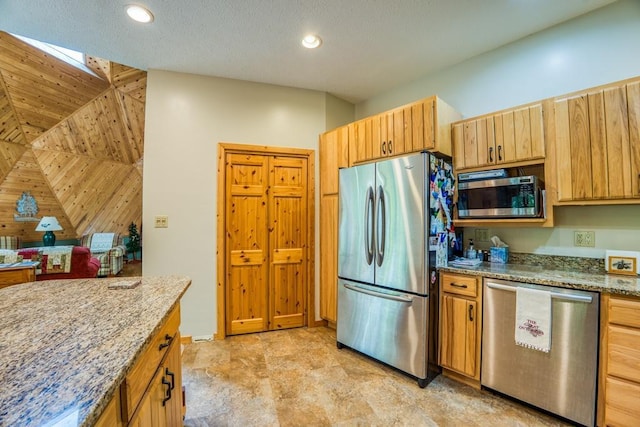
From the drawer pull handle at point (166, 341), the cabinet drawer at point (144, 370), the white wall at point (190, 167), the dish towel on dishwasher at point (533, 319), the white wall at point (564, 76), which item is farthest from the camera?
the white wall at point (190, 167)

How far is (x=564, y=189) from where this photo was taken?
80.4 inches

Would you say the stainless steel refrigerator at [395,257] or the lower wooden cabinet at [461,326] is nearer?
the lower wooden cabinet at [461,326]

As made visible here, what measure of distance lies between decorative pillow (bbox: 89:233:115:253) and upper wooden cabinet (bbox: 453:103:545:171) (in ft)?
24.6

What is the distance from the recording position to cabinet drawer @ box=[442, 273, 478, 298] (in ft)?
7.02

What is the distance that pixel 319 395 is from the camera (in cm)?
212

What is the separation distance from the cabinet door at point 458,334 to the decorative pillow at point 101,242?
7.30m

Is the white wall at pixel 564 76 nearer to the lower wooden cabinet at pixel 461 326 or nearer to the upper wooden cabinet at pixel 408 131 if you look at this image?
the upper wooden cabinet at pixel 408 131

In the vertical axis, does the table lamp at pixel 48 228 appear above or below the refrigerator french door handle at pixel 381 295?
above

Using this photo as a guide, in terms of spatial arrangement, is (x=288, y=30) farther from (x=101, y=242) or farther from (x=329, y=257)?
(x=101, y=242)

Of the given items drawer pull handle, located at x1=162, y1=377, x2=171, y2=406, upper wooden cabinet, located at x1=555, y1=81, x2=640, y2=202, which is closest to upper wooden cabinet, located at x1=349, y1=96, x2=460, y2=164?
upper wooden cabinet, located at x1=555, y1=81, x2=640, y2=202

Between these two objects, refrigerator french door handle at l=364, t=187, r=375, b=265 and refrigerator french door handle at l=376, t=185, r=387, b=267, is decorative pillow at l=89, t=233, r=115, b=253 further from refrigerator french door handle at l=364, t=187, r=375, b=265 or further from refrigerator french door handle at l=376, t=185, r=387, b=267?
refrigerator french door handle at l=376, t=185, r=387, b=267

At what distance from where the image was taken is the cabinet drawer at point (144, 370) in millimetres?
837

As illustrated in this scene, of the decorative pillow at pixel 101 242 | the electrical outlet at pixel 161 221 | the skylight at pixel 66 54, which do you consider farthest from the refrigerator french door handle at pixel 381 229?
the decorative pillow at pixel 101 242

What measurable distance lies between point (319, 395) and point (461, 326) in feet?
3.84
